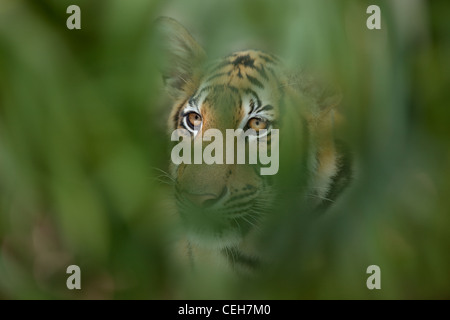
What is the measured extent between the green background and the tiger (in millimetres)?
32

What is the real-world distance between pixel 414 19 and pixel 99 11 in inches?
23.0

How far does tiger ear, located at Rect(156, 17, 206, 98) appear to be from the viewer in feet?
3.50

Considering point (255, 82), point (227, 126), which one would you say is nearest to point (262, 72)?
point (255, 82)

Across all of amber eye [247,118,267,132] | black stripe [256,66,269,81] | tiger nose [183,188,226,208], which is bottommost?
tiger nose [183,188,226,208]

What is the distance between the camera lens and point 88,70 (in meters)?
1.04

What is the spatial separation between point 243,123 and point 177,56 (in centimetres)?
19

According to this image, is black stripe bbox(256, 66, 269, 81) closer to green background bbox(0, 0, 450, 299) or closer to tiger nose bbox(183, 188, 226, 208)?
green background bbox(0, 0, 450, 299)

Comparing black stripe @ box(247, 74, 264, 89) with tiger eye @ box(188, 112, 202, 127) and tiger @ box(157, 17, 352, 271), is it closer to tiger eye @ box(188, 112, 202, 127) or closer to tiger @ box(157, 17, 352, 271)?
tiger @ box(157, 17, 352, 271)

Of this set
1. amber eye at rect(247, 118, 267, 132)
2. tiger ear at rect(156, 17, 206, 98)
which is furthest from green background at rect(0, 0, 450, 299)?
amber eye at rect(247, 118, 267, 132)

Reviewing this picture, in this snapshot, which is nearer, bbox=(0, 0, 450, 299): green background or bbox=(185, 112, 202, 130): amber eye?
bbox=(0, 0, 450, 299): green background

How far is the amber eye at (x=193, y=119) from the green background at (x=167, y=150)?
47 mm

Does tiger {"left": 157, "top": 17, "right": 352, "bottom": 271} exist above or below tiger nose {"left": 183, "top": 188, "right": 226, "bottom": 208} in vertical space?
above

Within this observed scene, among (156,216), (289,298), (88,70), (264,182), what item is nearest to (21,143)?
(88,70)

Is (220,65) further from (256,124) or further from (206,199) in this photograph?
(206,199)
